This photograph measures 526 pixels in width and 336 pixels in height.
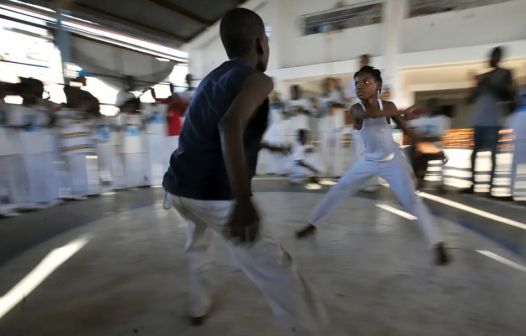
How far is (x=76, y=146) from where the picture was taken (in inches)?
178

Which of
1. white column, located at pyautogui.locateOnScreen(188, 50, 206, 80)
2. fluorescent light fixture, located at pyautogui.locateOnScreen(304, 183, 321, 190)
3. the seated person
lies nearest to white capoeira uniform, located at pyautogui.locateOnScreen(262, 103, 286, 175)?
the seated person

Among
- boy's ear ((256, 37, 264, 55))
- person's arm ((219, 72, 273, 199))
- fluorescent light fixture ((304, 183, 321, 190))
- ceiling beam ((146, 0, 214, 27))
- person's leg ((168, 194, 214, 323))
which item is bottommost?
fluorescent light fixture ((304, 183, 321, 190))

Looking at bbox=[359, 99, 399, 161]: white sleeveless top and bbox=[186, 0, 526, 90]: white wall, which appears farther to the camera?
bbox=[186, 0, 526, 90]: white wall

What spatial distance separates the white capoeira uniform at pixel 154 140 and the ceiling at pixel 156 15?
4031mm

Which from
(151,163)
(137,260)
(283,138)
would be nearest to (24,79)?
(151,163)

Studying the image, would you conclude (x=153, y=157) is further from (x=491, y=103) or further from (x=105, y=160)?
(x=491, y=103)

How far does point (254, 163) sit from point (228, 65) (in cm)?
40

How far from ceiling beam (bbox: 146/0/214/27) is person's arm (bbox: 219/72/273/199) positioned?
8874 mm

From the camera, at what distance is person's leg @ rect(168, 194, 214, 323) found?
5.37 feet

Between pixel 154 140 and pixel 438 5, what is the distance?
24.6 ft

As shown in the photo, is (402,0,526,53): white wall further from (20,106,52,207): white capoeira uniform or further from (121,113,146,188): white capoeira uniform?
(20,106,52,207): white capoeira uniform

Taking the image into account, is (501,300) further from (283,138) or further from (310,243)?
(283,138)

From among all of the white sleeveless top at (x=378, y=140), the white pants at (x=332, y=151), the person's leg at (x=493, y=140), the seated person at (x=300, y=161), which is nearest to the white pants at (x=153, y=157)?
the seated person at (x=300, y=161)

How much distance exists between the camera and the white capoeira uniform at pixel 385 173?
2359 millimetres
